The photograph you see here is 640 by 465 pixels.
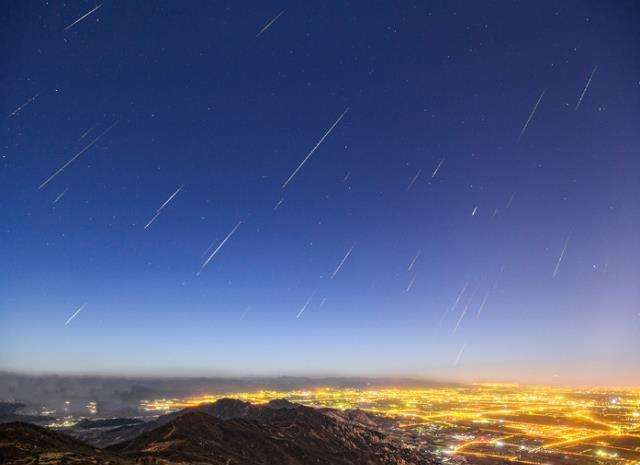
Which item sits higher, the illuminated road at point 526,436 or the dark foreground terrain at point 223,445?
the dark foreground terrain at point 223,445

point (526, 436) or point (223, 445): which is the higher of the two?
point (223, 445)

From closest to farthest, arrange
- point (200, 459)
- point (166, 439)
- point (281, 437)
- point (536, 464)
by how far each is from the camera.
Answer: point (200, 459)
point (166, 439)
point (281, 437)
point (536, 464)

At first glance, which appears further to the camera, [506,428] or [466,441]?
[506,428]

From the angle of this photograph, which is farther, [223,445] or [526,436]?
[526,436]

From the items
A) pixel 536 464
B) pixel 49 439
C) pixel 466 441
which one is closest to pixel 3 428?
pixel 49 439

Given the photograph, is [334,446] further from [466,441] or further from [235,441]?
[466,441]

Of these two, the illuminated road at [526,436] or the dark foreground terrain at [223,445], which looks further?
the illuminated road at [526,436]

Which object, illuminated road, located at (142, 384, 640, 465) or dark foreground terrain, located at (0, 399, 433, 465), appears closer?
dark foreground terrain, located at (0, 399, 433, 465)

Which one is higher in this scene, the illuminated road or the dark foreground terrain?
the dark foreground terrain
